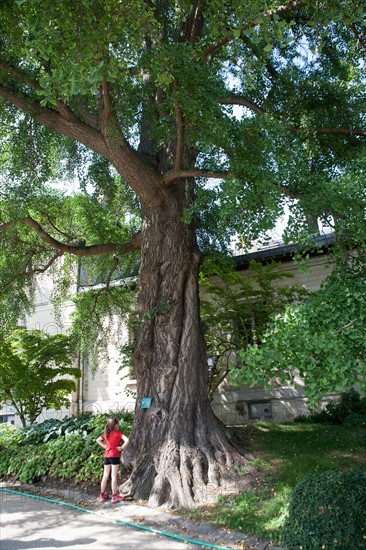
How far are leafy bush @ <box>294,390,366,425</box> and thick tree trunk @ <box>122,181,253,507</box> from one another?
4.58 metres

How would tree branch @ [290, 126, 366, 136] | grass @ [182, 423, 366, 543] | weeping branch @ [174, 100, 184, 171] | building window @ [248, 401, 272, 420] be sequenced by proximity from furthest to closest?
1. building window @ [248, 401, 272, 420]
2. tree branch @ [290, 126, 366, 136]
3. weeping branch @ [174, 100, 184, 171]
4. grass @ [182, 423, 366, 543]

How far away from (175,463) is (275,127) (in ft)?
19.0

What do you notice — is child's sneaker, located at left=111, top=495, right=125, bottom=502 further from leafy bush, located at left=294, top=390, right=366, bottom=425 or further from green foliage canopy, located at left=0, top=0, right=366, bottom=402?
leafy bush, located at left=294, top=390, right=366, bottom=425

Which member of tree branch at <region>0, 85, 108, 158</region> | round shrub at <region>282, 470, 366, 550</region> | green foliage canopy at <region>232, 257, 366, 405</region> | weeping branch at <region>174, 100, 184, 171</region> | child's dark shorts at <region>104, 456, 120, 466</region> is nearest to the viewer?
round shrub at <region>282, 470, 366, 550</region>

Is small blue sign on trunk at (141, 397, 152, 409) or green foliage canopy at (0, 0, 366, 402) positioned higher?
green foliage canopy at (0, 0, 366, 402)

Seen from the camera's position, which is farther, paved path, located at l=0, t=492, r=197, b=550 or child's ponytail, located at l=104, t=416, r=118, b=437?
child's ponytail, located at l=104, t=416, r=118, b=437

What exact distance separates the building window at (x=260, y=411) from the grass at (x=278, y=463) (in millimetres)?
3096

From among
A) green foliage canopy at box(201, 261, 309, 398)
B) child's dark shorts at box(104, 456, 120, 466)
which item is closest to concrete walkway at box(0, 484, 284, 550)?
child's dark shorts at box(104, 456, 120, 466)

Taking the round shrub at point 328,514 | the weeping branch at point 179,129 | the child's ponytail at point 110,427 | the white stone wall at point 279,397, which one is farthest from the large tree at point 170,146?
the white stone wall at point 279,397

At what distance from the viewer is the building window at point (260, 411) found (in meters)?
16.0

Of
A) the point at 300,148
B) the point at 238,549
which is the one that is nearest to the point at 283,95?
the point at 300,148

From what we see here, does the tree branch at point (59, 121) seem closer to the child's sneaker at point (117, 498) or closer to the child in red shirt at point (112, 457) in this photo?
the child in red shirt at point (112, 457)

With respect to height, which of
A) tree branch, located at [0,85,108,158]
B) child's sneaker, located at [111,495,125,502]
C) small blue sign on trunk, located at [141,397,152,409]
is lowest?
A: child's sneaker, located at [111,495,125,502]

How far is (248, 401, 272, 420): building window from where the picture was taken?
15953 mm
